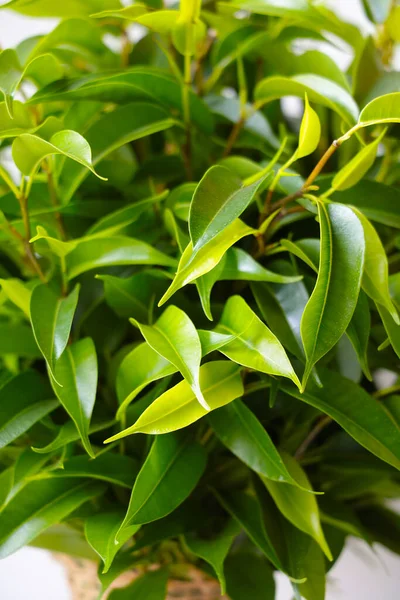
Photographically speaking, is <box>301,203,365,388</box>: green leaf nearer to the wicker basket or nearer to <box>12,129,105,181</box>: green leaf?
<box>12,129,105,181</box>: green leaf

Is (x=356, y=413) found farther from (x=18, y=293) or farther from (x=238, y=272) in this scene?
(x=18, y=293)

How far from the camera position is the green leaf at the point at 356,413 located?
0.41 m

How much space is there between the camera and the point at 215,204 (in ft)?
1.21

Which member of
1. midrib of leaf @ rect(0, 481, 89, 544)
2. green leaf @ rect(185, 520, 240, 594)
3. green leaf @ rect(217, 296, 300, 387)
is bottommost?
green leaf @ rect(185, 520, 240, 594)

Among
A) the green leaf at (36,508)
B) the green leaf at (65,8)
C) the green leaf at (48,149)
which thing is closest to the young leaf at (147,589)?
the green leaf at (36,508)

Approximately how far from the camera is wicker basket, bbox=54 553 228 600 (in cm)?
56

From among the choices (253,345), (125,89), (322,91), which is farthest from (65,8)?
(253,345)

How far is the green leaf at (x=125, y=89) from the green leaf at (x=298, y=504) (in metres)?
0.29

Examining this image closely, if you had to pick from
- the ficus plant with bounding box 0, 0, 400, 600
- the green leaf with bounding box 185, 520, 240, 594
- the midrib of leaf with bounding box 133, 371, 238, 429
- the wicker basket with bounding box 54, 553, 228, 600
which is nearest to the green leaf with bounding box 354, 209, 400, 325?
the ficus plant with bounding box 0, 0, 400, 600

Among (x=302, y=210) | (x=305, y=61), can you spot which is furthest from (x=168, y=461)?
(x=305, y=61)

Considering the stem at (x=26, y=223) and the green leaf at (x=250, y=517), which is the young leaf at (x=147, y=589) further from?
the stem at (x=26, y=223)

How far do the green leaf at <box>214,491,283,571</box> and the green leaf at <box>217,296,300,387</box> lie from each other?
0.15 m

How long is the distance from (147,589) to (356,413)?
0.76 ft

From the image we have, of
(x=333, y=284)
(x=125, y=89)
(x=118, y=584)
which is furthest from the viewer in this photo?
(x=118, y=584)
